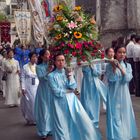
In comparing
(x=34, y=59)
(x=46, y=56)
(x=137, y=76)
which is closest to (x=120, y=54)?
(x=46, y=56)

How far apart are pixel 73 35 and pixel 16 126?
3126mm

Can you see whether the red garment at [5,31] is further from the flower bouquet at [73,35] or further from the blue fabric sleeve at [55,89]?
the blue fabric sleeve at [55,89]

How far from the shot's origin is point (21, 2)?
87.8 feet

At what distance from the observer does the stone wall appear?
874 inches

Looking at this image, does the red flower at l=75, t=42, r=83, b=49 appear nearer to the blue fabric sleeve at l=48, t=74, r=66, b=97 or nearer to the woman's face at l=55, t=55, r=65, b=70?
the woman's face at l=55, t=55, r=65, b=70

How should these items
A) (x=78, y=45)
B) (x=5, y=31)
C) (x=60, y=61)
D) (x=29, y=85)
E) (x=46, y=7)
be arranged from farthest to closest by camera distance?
(x=5, y=31) < (x=46, y=7) < (x=29, y=85) < (x=78, y=45) < (x=60, y=61)

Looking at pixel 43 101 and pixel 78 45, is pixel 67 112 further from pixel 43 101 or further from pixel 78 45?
A: pixel 43 101

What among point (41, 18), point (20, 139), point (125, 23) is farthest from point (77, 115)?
point (125, 23)

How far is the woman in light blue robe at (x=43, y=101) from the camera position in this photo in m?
8.21

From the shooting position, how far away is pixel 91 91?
30.0 feet

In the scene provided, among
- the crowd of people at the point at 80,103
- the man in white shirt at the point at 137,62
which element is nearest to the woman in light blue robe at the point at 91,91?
the crowd of people at the point at 80,103

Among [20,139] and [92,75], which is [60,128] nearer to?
[20,139]

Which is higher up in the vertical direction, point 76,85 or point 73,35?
point 73,35

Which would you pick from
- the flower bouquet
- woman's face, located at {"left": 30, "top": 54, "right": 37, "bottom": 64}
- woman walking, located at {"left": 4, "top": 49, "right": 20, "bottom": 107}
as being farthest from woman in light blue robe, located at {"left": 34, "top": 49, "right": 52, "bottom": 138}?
woman walking, located at {"left": 4, "top": 49, "right": 20, "bottom": 107}
